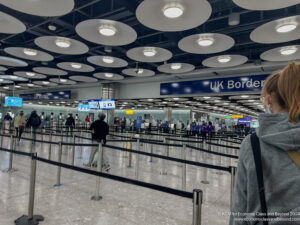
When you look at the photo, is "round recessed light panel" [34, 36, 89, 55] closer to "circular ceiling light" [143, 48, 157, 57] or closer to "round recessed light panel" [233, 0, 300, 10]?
"circular ceiling light" [143, 48, 157, 57]

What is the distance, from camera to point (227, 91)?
11.8m

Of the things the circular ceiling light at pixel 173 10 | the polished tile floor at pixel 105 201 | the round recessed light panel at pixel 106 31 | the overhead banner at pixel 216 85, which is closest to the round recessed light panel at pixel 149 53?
the round recessed light panel at pixel 106 31

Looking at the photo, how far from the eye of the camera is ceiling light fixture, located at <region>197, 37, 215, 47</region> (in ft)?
24.0

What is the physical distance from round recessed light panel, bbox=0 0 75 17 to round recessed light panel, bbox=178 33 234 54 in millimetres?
4120

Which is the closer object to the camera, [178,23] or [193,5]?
[193,5]

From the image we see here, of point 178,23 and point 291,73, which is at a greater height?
point 178,23

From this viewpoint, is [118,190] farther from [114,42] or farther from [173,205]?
[114,42]

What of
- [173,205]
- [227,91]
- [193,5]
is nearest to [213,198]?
Result: [173,205]

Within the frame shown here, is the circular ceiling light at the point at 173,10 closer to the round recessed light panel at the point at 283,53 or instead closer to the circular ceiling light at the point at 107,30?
the circular ceiling light at the point at 107,30

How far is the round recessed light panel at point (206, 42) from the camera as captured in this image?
23.5 ft

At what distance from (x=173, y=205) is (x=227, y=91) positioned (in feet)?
31.0

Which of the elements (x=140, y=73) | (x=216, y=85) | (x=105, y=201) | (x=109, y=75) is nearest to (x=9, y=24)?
(x=105, y=201)

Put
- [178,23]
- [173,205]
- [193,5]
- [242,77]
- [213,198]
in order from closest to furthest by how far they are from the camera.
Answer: [173,205], [213,198], [193,5], [178,23], [242,77]

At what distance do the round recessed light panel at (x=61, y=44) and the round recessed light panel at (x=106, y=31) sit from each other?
1.38 metres
